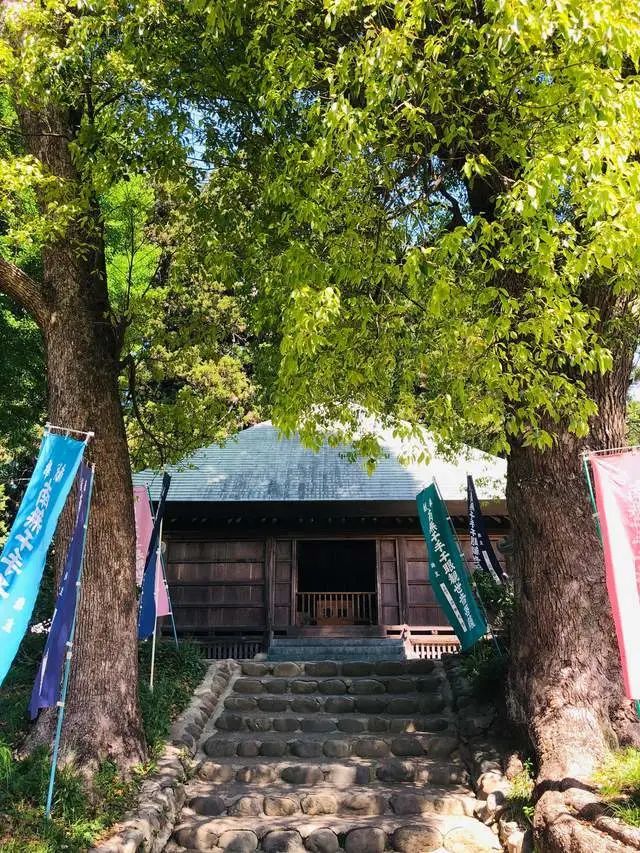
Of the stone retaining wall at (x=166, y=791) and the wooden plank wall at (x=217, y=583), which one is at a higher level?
the wooden plank wall at (x=217, y=583)

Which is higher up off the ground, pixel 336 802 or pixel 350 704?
pixel 350 704

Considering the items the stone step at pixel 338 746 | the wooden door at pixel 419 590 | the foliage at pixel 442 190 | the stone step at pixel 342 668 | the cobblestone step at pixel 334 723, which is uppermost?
the foliage at pixel 442 190

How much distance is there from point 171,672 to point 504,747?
442 centimetres

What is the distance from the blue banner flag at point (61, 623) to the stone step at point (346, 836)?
1899 mm

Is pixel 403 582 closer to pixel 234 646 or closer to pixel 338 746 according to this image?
pixel 234 646

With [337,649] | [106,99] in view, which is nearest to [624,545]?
[106,99]

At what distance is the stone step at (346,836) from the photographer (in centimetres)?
538

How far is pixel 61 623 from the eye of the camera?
5141 mm

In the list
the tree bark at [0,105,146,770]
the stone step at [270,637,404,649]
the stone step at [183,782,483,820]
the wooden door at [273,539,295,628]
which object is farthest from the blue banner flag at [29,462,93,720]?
the wooden door at [273,539,295,628]

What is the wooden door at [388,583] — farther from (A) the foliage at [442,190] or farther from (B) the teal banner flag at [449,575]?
(A) the foliage at [442,190]

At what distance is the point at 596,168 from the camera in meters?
4.05

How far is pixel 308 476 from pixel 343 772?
7.15m

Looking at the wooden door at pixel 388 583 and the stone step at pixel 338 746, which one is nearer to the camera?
the stone step at pixel 338 746

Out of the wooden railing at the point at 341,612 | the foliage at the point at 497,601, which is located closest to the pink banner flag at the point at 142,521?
the foliage at the point at 497,601
